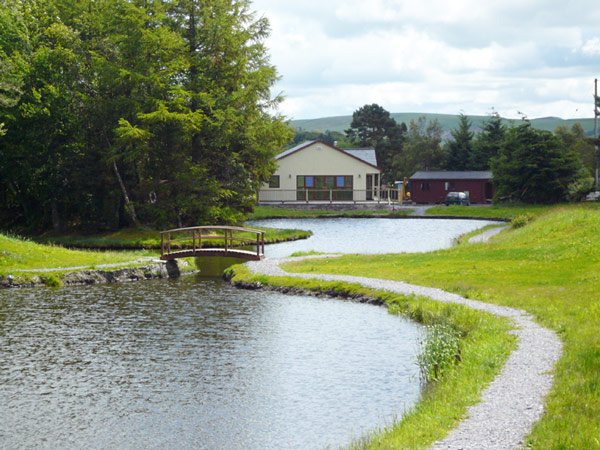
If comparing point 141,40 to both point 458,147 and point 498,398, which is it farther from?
point 458,147

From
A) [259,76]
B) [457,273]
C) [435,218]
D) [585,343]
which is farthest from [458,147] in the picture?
[585,343]

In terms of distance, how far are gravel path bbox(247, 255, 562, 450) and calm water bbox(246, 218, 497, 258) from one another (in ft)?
80.6

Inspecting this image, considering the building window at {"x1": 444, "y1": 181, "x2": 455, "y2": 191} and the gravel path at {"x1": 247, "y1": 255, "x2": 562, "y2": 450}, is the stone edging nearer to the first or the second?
the gravel path at {"x1": 247, "y1": 255, "x2": 562, "y2": 450}

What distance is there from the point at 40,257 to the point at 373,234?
26.0 metres

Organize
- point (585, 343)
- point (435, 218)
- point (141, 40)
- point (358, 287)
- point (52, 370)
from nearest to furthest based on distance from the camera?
point (585, 343) → point (52, 370) → point (358, 287) → point (141, 40) → point (435, 218)

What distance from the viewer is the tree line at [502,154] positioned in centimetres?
6738

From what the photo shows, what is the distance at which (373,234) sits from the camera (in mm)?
51844

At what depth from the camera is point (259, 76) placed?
156 ft

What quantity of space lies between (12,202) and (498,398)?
146ft

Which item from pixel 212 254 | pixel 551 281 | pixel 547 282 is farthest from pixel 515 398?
pixel 212 254

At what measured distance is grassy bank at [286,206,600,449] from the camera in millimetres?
10109

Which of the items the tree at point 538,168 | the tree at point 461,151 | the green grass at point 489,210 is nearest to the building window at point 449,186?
the green grass at point 489,210

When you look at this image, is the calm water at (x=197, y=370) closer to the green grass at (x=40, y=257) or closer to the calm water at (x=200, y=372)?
the calm water at (x=200, y=372)

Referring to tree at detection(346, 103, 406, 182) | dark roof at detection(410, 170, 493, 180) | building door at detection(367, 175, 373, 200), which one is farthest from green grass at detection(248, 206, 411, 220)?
tree at detection(346, 103, 406, 182)
